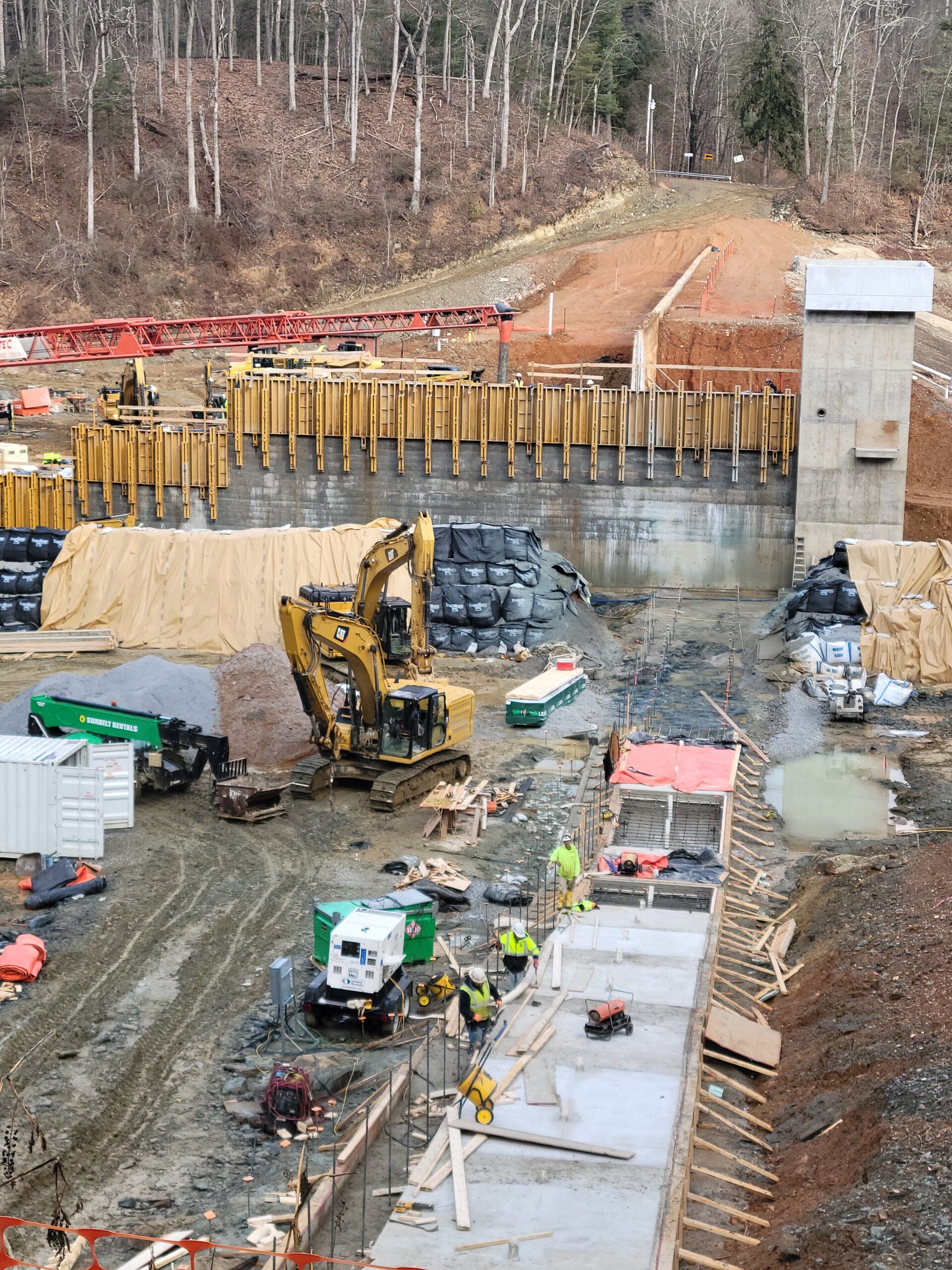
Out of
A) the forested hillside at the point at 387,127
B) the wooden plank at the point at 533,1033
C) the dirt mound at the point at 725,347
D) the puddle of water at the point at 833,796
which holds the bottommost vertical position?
the puddle of water at the point at 833,796

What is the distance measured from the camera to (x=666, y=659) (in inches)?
1479

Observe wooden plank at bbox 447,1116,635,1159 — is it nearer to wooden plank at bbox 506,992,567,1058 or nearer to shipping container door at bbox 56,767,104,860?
wooden plank at bbox 506,992,567,1058

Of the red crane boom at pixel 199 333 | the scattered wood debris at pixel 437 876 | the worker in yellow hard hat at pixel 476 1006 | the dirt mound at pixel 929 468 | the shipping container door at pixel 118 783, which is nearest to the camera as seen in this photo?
the worker in yellow hard hat at pixel 476 1006

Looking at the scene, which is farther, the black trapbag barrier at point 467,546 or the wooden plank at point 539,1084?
the black trapbag barrier at point 467,546

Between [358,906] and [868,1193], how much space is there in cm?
819

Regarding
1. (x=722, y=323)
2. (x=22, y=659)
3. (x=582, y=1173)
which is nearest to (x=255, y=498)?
(x=22, y=659)

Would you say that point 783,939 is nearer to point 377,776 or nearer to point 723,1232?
point 377,776

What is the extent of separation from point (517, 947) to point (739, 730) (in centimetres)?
1364

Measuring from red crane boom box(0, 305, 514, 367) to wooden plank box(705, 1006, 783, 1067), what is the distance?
1268 inches

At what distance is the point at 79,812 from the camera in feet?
76.4

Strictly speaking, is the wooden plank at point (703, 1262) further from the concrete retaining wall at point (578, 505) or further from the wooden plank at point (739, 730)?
the concrete retaining wall at point (578, 505)

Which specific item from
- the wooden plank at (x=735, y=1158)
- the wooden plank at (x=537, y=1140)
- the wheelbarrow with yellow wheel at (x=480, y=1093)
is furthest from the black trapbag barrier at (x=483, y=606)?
the wooden plank at (x=537, y=1140)

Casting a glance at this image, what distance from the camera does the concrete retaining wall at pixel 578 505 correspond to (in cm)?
4375

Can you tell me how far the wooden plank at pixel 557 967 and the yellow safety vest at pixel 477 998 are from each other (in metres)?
0.98
